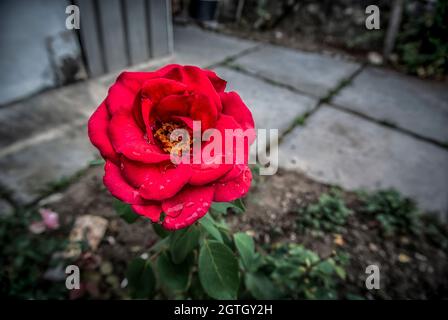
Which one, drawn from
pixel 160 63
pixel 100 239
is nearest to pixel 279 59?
pixel 160 63

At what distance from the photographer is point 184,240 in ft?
2.66

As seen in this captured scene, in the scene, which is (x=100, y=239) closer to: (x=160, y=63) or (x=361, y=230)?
(x=361, y=230)

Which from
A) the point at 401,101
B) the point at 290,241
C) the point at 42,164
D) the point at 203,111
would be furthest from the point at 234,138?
the point at 401,101

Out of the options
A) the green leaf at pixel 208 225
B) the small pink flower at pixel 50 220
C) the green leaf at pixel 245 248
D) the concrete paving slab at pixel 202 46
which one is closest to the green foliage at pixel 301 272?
the green leaf at pixel 245 248

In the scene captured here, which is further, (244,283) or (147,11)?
(147,11)

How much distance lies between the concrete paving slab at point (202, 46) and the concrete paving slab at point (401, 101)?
147 centimetres

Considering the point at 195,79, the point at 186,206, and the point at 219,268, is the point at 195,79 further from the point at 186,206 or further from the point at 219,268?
the point at 219,268

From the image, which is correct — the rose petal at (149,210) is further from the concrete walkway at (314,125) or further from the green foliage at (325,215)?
the concrete walkway at (314,125)

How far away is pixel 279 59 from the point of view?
384 cm

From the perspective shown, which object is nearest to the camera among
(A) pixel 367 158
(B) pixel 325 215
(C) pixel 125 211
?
(C) pixel 125 211

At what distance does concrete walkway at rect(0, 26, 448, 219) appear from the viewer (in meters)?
1.99

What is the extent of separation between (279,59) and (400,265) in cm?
289

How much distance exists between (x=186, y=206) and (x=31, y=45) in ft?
8.62
